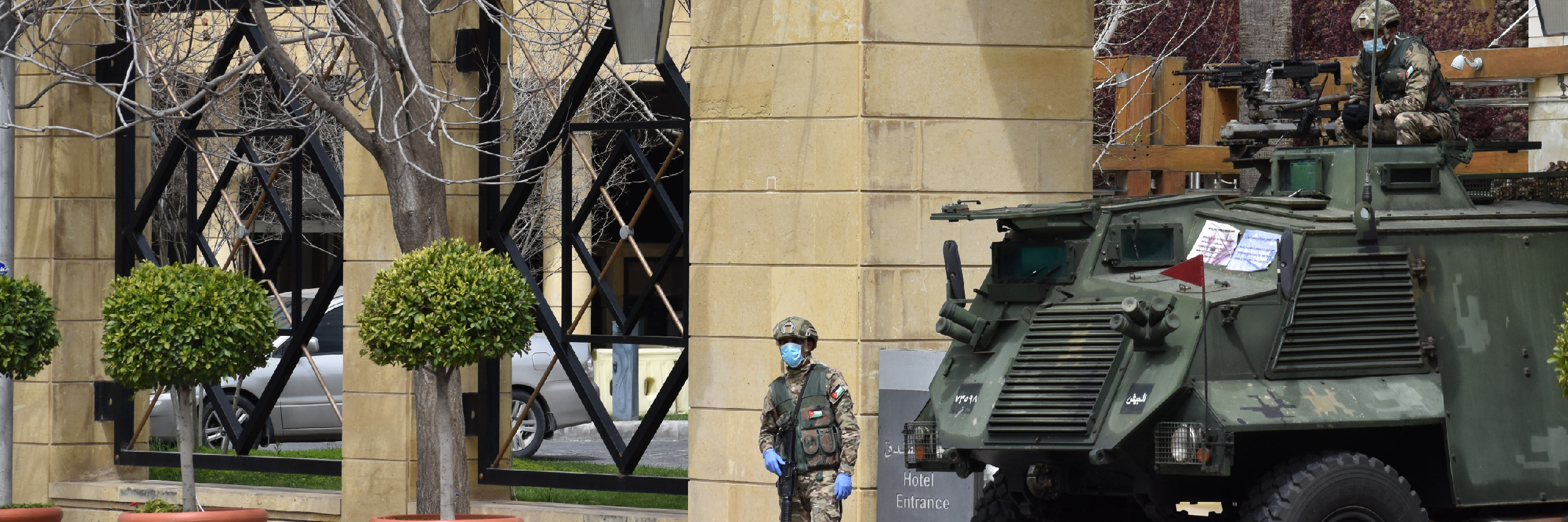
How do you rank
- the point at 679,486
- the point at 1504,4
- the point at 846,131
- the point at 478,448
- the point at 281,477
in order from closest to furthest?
the point at 846,131 < the point at 679,486 < the point at 478,448 < the point at 281,477 < the point at 1504,4

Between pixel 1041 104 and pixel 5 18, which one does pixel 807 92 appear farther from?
pixel 5 18

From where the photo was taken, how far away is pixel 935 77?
11.5m

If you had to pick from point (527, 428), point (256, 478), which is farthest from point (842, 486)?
point (527, 428)

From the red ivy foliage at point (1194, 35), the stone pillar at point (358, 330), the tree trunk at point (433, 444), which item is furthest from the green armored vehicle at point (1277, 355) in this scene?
the red ivy foliage at point (1194, 35)

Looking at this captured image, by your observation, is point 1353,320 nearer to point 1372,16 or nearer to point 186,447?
point 1372,16

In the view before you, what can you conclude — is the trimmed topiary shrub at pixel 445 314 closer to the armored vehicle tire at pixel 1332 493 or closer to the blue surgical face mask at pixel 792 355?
the blue surgical face mask at pixel 792 355

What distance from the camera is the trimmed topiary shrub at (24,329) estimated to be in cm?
1309

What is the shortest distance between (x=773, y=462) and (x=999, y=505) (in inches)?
48.8

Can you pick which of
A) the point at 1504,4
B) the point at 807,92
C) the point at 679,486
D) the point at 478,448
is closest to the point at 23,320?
the point at 478,448

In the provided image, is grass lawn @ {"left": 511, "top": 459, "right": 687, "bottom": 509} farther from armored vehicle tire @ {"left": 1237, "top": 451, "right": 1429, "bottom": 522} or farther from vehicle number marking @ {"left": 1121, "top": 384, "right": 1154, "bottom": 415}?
armored vehicle tire @ {"left": 1237, "top": 451, "right": 1429, "bottom": 522}

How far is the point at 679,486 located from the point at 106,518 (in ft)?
16.9

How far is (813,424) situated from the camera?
9.99m

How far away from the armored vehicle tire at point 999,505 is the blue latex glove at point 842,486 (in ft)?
2.80

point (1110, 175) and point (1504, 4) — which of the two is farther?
point (1504, 4)
